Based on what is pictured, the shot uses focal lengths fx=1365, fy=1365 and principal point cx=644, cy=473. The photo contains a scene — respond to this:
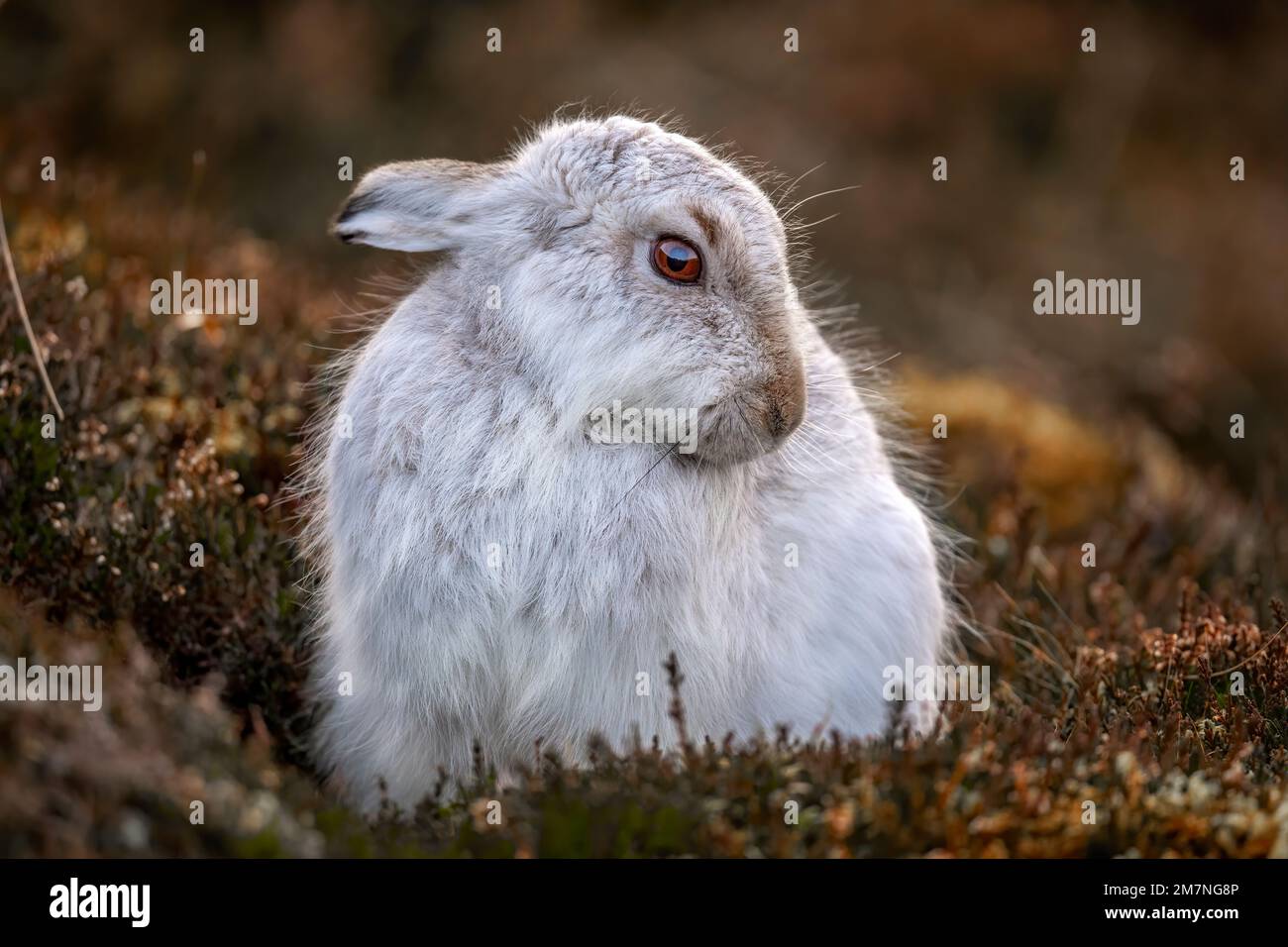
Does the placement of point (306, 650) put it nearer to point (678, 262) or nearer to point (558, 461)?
point (558, 461)

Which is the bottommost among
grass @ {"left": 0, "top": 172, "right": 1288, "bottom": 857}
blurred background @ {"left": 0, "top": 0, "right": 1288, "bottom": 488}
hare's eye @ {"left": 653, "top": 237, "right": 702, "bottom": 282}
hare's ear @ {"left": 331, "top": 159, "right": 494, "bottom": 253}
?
grass @ {"left": 0, "top": 172, "right": 1288, "bottom": 857}

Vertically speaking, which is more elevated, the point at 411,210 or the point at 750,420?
the point at 411,210

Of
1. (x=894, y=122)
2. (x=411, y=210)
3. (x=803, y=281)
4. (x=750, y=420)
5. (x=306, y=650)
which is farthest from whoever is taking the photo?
(x=894, y=122)

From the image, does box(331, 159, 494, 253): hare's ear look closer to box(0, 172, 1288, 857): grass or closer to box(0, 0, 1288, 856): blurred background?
box(0, 0, 1288, 856): blurred background

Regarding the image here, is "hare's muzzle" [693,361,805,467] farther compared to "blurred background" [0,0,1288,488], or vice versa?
"blurred background" [0,0,1288,488]

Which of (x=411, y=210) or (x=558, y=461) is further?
(x=411, y=210)

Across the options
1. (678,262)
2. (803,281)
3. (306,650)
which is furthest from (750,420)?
(803,281)

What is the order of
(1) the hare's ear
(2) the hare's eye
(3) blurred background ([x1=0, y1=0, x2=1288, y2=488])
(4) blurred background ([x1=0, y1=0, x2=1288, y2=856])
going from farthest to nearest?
1. (3) blurred background ([x1=0, y1=0, x2=1288, y2=488])
2. (1) the hare's ear
3. (2) the hare's eye
4. (4) blurred background ([x1=0, y1=0, x2=1288, y2=856])

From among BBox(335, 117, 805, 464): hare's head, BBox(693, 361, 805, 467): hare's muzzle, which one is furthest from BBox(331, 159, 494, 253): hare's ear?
BBox(693, 361, 805, 467): hare's muzzle
